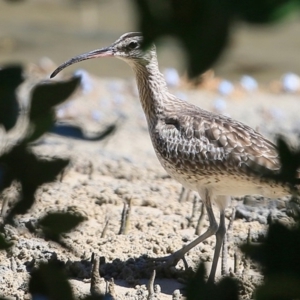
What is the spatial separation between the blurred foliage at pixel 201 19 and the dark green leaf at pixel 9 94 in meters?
0.53

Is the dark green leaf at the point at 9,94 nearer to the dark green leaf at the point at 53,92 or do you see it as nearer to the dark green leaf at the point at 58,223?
the dark green leaf at the point at 53,92

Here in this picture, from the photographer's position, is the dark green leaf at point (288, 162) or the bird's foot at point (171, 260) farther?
the bird's foot at point (171, 260)

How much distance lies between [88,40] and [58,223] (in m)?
12.2

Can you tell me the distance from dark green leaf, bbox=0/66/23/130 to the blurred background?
29.7 ft

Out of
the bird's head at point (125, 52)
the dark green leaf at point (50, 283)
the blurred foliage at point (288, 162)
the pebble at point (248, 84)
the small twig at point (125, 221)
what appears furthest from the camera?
the pebble at point (248, 84)

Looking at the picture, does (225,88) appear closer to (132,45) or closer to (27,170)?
(132,45)

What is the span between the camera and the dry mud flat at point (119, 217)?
475 centimetres

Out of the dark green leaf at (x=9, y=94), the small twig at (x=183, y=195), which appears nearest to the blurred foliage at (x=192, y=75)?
the dark green leaf at (x=9, y=94)

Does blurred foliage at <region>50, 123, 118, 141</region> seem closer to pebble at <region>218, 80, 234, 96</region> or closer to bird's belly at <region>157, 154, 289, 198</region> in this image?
bird's belly at <region>157, 154, 289, 198</region>

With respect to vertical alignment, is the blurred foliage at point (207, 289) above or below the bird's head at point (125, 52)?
below

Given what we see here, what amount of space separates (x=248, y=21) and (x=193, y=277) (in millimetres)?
655

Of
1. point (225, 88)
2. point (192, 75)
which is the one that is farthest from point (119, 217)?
point (225, 88)

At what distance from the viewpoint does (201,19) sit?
4.75 ft

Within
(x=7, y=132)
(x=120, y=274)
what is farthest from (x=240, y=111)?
(x=7, y=132)
